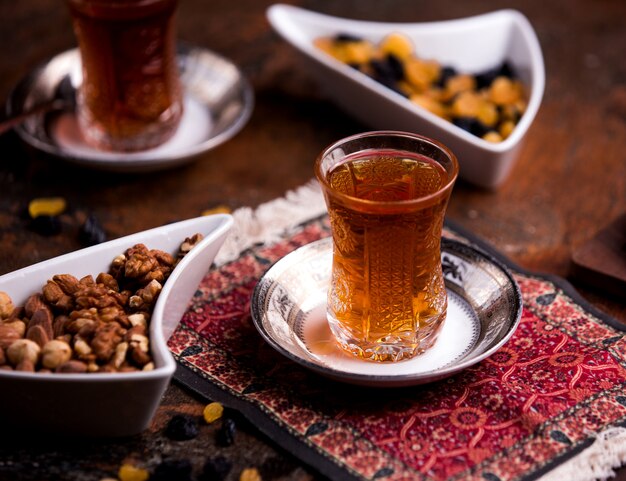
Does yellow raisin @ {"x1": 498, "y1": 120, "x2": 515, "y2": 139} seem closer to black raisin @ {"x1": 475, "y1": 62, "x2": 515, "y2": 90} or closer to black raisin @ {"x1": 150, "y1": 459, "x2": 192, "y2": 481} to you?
black raisin @ {"x1": 475, "y1": 62, "x2": 515, "y2": 90}

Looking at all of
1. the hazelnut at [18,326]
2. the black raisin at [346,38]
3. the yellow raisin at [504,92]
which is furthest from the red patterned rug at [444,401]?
the black raisin at [346,38]

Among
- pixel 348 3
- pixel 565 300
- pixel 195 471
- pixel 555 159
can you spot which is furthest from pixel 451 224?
pixel 348 3

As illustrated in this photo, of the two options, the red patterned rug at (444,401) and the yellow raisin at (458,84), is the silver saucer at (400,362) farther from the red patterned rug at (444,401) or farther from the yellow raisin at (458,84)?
the yellow raisin at (458,84)

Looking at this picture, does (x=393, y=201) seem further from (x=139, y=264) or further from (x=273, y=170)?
(x=273, y=170)

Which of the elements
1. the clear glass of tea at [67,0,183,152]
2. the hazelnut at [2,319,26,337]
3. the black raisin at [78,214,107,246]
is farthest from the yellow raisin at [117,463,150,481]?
the clear glass of tea at [67,0,183,152]

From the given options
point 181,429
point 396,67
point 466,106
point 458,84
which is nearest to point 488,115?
point 466,106
